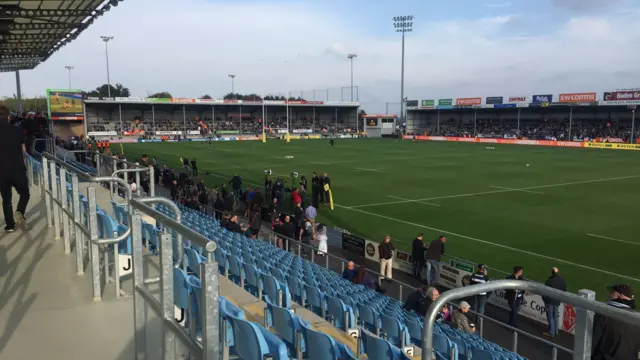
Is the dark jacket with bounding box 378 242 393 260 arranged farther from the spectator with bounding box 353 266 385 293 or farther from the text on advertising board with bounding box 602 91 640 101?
the text on advertising board with bounding box 602 91 640 101

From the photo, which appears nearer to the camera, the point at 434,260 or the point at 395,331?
the point at 395,331

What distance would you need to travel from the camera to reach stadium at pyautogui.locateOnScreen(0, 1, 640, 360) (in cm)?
370

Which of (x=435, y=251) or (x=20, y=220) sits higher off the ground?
(x=20, y=220)

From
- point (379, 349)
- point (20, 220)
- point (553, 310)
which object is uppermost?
Answer: point (20, 220)

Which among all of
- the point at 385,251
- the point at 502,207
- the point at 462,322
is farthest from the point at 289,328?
the point at 502,207

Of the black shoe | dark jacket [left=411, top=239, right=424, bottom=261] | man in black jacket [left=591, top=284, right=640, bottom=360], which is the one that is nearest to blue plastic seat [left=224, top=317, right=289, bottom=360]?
man in black jacket [left=591, top=284, right=640, bottom=360]

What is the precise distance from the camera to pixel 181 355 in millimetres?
3580

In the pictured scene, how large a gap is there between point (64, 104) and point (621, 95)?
6966 cm

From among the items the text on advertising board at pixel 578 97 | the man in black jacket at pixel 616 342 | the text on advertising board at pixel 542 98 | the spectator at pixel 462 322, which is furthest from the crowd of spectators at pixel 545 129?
the man in black jacket at pixel 616 342

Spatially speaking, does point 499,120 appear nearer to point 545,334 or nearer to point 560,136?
point 560,136

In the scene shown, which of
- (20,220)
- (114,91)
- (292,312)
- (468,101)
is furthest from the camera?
(114,91)

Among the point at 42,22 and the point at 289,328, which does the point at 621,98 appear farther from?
the point at 289,328

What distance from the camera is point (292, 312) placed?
16.3ft

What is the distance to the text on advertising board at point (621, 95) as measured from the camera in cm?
6431
